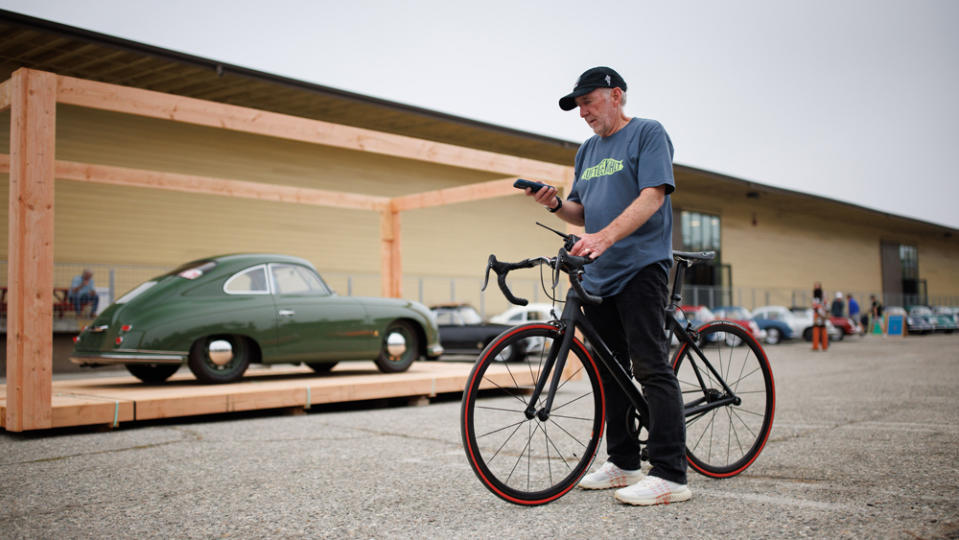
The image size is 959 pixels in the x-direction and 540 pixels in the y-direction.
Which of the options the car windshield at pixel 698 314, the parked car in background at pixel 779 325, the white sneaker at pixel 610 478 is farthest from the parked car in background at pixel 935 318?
the white sneaker at pixel 610 478

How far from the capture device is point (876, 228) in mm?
46500

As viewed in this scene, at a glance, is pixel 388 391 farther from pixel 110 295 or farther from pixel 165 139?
pixel 165 139

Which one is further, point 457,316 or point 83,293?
point 457,316

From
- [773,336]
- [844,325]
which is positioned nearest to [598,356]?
[773,336]

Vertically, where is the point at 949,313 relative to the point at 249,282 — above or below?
below

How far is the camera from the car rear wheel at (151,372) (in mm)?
7984

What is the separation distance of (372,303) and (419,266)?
1269cm

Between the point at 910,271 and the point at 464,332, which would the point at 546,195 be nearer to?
the point at 464,332

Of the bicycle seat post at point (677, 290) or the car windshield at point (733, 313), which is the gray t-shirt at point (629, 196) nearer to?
the bicycle seat post at point (677, 290)

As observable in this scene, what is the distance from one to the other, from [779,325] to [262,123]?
76.3 ft

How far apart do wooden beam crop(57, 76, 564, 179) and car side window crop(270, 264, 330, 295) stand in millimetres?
1566

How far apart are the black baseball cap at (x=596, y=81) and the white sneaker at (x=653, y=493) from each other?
5.74ft

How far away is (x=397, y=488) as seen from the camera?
372 cm

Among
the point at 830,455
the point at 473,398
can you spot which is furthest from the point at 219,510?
the point at 830,455
